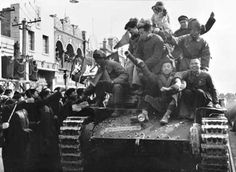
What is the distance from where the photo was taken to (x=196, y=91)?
697cm

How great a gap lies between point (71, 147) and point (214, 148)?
2412 millimetres

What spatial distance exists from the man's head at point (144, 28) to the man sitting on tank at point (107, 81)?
89cm

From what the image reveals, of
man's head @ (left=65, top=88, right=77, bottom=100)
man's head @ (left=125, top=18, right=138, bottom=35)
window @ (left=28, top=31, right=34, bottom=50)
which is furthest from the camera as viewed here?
window @ (left=28, top=31, right=34, bottom=50)

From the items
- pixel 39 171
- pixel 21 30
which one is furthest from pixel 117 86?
pixel 21 30

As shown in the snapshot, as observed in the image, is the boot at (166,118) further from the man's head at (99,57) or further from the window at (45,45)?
the window at (45,45)

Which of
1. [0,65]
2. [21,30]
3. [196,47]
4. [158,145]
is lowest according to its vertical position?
[158,145]

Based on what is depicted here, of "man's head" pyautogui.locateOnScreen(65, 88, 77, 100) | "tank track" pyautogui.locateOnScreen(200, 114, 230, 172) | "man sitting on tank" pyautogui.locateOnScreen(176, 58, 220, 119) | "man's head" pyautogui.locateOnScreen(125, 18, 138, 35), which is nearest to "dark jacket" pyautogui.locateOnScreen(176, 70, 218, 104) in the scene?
"man sitting on tank" pyautogui.locateOnScreen(176, 58, 220, 119)

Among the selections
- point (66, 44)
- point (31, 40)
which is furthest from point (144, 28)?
point (66, 44)

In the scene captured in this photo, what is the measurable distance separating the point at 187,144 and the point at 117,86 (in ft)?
7.00

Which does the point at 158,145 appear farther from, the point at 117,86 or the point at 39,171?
the point at 39,171

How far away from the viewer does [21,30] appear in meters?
26.8

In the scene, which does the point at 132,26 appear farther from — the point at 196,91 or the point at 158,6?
the point at 196,91

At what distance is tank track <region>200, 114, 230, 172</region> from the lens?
19.8 feet

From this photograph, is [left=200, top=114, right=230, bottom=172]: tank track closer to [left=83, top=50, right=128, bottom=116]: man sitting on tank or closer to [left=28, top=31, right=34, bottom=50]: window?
[left=83, top=50, right=128, bottom=116]: man sitting on tank
